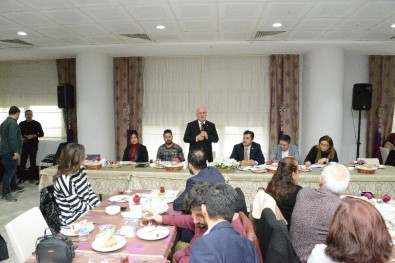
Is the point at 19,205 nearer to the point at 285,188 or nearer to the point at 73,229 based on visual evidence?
the point at 73,229

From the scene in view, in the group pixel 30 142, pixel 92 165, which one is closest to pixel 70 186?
pixel 92 165

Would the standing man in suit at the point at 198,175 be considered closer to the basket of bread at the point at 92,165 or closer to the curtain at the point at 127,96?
the basket of bread at the point at 92,165

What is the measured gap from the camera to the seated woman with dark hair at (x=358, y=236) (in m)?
1.26

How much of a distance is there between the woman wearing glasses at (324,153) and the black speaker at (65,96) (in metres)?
4.88

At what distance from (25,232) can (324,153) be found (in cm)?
418

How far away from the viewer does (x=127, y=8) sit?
3.79 m

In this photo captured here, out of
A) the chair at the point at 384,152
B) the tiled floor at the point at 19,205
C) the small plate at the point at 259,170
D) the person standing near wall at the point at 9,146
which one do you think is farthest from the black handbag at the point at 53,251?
the chair at the point at 384,152

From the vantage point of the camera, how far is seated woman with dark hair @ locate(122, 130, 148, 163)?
5.18 meters

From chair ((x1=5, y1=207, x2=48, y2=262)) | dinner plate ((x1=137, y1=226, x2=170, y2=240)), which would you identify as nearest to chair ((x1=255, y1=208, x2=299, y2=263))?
dinner plate ((x1=137, y1=226, x2=170, y2=240))

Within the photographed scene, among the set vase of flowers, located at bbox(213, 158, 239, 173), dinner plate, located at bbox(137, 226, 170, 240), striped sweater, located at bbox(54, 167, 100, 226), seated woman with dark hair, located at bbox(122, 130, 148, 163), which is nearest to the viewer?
dinner plate, located at bbox(137, 226, 170, 240)

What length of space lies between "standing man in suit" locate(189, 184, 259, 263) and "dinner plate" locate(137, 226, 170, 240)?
632mm

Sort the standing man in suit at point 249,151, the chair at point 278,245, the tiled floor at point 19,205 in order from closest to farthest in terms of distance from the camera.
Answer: the chair at point 278,245, the tiled floor at point 19,205, the standing man in suit at point 249,151

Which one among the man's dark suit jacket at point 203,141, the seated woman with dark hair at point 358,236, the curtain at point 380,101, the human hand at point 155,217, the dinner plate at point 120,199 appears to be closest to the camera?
the seated woman with dark hair at point 358,236

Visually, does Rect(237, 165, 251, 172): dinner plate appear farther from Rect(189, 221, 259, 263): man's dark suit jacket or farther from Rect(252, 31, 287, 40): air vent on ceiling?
Rect(189, 221, 259, 263): man's dark suit jacket
